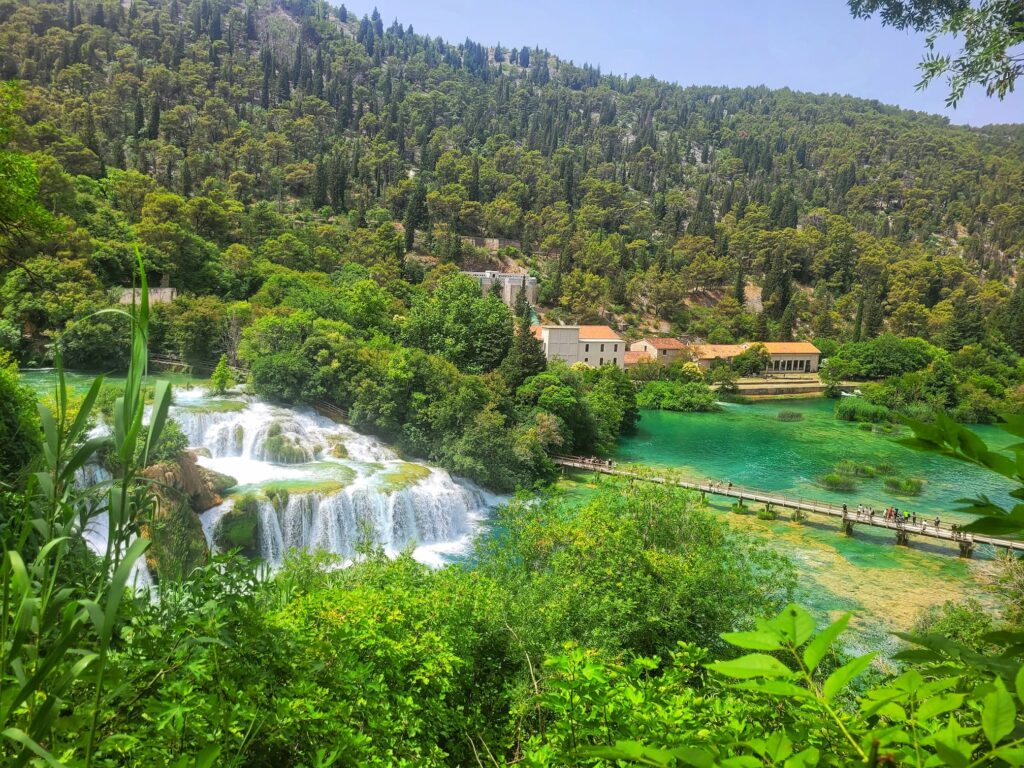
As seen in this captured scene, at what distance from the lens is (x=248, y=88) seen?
69688 mm

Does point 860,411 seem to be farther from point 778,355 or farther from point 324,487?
point 324,487

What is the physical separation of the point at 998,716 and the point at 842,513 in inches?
779

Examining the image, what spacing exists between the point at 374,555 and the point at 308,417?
420 inches

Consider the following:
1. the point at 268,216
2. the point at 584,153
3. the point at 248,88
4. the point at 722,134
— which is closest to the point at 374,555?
the point at 268,216

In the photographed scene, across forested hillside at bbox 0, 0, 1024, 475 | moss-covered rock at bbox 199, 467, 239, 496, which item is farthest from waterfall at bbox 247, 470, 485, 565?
forested hillside at bbox 0, 0, 1024, 475

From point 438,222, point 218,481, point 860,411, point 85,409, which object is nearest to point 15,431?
point 218,481

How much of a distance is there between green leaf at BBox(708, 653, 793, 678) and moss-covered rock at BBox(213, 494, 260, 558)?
44.3ft

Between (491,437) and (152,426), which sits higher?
(152,426)

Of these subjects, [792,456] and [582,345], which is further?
[582,345]

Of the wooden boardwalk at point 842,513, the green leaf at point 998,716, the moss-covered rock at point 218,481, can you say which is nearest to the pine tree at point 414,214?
the wooden boardwalk at point 842,513

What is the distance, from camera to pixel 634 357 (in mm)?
41406

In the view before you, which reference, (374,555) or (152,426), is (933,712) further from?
(374,555)

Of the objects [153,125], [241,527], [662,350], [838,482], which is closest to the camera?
[241,527]

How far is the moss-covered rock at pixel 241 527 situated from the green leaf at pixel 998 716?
13.7 metres
